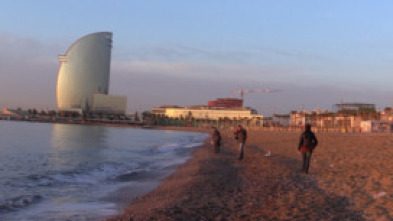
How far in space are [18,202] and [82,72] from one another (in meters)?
144

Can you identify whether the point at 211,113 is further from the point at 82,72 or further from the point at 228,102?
the point at 82,72

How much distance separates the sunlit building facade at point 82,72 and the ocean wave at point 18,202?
14272 centimetres

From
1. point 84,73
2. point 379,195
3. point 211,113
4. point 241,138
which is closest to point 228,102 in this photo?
point 211,113

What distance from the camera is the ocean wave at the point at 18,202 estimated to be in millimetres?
5968

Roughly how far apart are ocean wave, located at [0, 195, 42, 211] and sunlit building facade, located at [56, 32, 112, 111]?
14272cm

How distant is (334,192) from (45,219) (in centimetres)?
452

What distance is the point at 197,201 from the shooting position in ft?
18.7

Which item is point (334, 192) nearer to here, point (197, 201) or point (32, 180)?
point (197, 201)

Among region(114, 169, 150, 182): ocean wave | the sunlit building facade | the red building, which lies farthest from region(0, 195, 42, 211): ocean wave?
the red building

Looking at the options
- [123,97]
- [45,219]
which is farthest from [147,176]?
[123,97]

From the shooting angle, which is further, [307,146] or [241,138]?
[241,138]

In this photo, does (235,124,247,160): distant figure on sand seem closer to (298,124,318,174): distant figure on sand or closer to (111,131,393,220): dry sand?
(111,131,393,220): dry sand

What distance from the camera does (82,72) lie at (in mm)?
143625


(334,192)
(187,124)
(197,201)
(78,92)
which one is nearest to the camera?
(197,201)
